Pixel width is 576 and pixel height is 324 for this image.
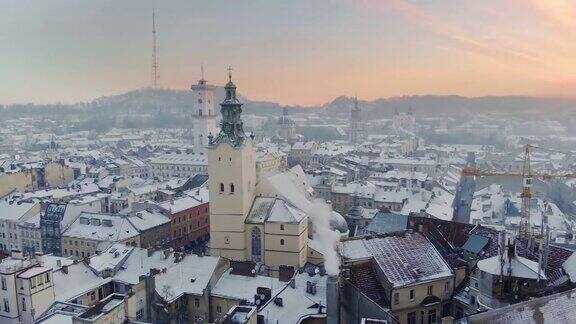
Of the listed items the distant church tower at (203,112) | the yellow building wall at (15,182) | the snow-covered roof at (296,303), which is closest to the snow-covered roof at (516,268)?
the snow-covered roof at (296,303)

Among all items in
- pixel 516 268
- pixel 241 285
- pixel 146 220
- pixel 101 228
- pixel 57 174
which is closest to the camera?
pixel 516 268

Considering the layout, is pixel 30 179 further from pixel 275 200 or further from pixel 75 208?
pixel 275 200

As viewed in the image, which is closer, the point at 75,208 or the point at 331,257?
the point at 331,257

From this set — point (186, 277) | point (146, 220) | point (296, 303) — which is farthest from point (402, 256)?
point (146, 220)

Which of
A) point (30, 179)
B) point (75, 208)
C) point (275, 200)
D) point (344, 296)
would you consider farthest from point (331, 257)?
point (30, 179)

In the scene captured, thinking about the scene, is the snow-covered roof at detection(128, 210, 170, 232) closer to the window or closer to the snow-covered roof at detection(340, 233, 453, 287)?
the snow-covered roof at detection(340, 233, 453, 287)

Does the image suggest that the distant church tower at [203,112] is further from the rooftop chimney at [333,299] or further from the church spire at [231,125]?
the rooftop chimney at [333,299]

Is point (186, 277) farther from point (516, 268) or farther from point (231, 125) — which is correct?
point (516, 268)

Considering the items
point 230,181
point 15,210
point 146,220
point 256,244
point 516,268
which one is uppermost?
point 230,181

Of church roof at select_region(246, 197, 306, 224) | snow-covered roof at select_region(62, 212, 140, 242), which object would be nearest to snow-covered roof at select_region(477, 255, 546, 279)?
church roof at select_region(246, 197, 306, 224)
